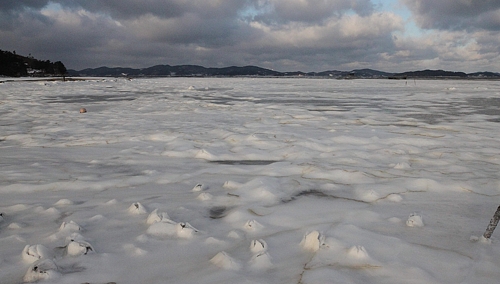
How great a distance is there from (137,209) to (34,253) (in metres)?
0.77

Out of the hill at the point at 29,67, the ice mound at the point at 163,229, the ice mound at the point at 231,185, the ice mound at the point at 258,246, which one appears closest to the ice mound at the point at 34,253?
the ice mound at the point at 163,229

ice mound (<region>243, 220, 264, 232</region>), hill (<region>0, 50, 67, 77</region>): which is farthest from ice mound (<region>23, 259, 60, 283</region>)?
hill (<region>0, 50, 67, 77</region>)

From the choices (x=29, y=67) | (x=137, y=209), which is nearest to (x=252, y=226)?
(x=137, y=209)

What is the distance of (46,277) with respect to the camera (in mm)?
1606

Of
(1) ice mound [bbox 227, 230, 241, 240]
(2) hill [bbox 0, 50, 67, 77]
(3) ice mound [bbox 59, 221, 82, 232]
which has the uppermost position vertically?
(2) hill [bbox 0, 50, 67, 77]

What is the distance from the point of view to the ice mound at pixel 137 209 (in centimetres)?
249

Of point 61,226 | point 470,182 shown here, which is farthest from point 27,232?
point 470,182

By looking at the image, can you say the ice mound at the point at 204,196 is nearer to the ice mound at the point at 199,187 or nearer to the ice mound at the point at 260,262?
the ice mound at the point at 199,187

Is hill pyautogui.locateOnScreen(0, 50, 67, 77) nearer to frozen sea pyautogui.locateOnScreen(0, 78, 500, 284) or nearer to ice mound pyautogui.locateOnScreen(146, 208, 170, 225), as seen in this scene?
frozen sea pyautogui.locateOnScreen(0, 78, 500, 284)

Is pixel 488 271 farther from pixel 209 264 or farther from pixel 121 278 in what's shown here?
pixel 121 278

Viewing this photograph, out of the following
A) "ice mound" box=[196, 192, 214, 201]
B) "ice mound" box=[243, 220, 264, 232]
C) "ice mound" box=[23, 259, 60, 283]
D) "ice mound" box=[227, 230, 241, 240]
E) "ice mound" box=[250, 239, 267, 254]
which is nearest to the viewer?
"ice mound" box=[23, 259, 60, 283]

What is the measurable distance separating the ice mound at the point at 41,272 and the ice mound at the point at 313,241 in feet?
4.42

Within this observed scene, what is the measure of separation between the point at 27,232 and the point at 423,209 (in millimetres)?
2868

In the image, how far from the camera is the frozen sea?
5.75 feet
